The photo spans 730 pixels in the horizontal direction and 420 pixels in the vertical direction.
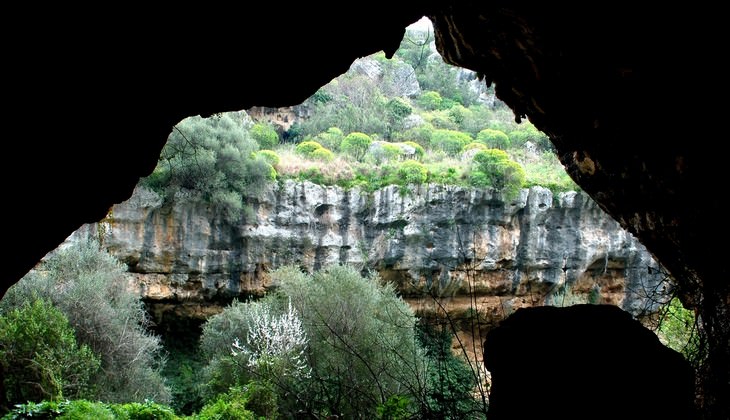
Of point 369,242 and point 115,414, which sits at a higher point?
point 369,242

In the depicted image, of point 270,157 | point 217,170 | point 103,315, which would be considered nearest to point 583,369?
point 103,315

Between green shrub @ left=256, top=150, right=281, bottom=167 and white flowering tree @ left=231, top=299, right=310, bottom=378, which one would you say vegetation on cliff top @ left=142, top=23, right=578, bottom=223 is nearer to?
green shrub @ left=256, top=150, right=281, bottom=167

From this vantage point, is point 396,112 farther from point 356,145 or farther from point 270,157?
point 270,157

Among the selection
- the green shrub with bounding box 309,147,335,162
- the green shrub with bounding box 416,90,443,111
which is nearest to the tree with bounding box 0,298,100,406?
the green shrub with bounding box 309,147,335,162

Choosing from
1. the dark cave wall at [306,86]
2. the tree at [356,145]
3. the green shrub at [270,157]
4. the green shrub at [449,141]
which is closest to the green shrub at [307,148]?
the tree at [356,145]

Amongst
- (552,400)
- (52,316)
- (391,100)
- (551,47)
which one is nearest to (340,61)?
(551,47)

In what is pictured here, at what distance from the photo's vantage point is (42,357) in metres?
12.7

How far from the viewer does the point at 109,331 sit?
15391mm

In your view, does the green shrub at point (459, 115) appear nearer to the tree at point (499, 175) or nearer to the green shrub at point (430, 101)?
the green shrub at point (430, 101)

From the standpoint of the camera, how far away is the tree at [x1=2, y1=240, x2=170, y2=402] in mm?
14523

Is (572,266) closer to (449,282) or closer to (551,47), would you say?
(449,282)

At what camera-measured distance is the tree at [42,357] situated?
12.3 meters

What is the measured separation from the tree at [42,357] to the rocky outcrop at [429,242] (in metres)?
6.46

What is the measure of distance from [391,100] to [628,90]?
32.9 meters
